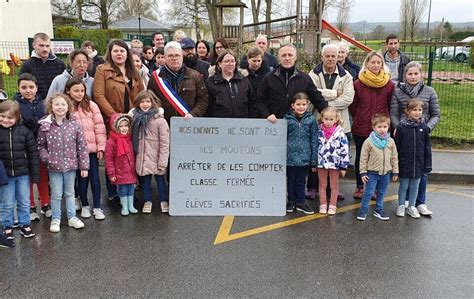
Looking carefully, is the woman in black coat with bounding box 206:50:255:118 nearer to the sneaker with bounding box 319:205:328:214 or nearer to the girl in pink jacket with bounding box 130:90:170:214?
the girl in pink jacket with bounding box 130:90:170:214

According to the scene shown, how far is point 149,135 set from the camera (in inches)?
207

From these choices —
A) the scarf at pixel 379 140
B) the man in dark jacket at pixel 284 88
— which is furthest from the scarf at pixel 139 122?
the scarf at pixel 379 140

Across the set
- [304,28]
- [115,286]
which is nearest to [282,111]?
[115,286]

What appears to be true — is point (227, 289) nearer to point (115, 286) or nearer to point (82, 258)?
point (115, 286)

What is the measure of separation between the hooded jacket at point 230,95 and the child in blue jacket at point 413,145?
6.04 ft

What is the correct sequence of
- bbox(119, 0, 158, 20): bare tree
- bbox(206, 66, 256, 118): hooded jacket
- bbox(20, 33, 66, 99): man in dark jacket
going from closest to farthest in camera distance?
1. bbox(206, 66, 256, 118): hooded jacket
2. bbox(20, 33, 66, 99): man in dark jacket
3. bbox(119, 0, 158, 20): bare tree

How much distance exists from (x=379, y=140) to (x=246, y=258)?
2.15 meters

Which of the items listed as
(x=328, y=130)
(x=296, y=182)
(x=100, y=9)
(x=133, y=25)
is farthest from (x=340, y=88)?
(x=133, y=25)

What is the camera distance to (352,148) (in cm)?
822

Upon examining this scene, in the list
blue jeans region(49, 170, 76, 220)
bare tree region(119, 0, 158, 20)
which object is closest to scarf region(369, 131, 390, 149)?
blue jeans region(49, 170, 76, 220)

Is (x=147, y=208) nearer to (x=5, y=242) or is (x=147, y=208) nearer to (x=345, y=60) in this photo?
(x=5, y=242)

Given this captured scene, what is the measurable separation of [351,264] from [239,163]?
1.94 m

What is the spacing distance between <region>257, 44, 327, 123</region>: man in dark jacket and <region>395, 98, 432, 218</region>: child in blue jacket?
38.5 inches

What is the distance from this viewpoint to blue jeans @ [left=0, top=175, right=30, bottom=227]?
458 cm
